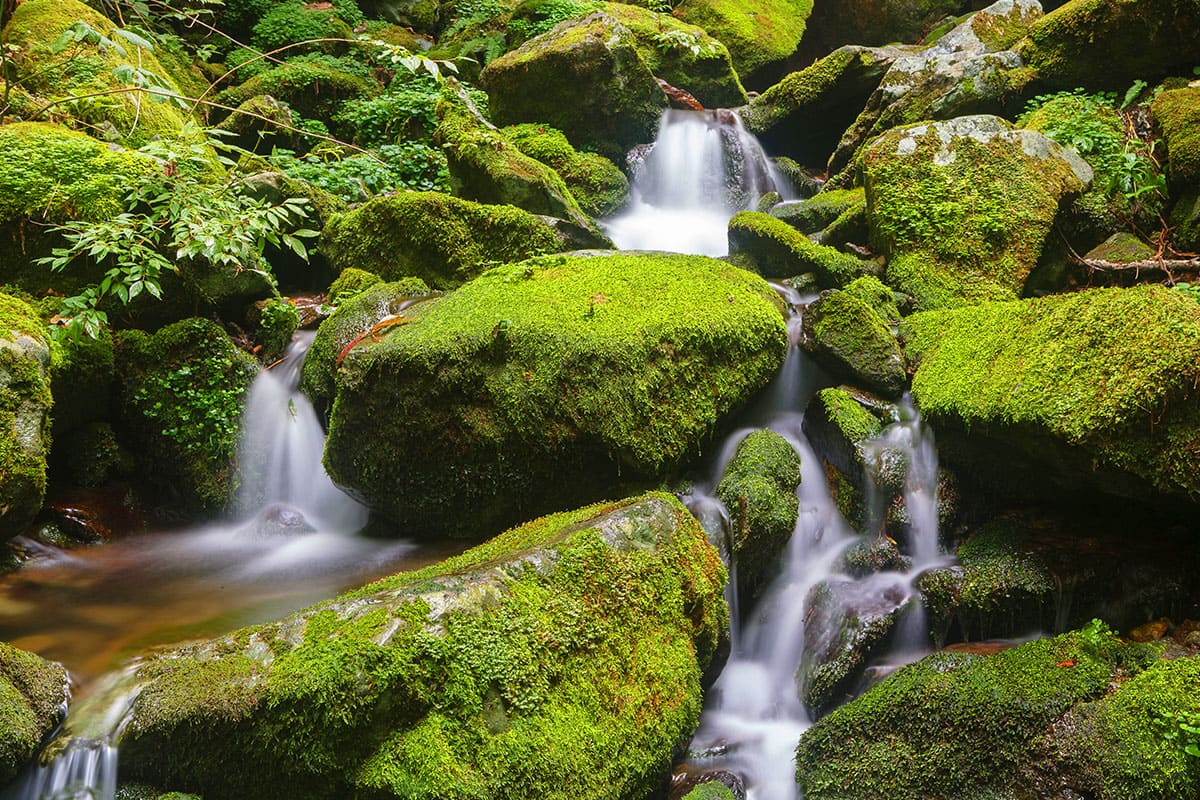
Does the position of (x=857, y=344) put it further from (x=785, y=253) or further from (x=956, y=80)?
(x=956, y=80)

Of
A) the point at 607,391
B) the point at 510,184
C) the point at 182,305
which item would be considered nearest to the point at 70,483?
the point at 182,305

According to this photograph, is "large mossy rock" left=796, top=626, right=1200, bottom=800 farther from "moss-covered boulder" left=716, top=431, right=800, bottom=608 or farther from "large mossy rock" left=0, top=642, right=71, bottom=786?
"large mossy rock" left=0, top=642, right=71, bottom=786

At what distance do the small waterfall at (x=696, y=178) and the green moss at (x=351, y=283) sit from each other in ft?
12.0

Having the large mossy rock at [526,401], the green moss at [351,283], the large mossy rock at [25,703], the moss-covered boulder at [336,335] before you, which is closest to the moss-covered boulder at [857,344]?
the large mossy rock at [526,401]

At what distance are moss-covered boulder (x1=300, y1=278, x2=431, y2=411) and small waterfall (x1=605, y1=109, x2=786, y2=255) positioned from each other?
4.33m

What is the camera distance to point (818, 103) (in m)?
11.0

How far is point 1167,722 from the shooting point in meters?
3.08

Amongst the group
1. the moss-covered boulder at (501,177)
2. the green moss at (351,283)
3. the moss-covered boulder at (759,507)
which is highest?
the moss-covered boulder at (501,177)

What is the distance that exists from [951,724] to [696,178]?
8484 mm

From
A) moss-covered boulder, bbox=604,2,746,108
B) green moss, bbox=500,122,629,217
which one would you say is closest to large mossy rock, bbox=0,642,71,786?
green moss, bbox=500,122,629,217

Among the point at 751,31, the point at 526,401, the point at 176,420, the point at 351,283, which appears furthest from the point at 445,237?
the point at 751,31

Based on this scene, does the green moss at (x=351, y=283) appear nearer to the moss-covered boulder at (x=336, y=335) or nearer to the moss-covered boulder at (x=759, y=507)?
the moss-covered boulder at (x=336, y=335)

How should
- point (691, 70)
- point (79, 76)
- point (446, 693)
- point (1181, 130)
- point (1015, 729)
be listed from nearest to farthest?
point (446, 693)
point (1015, 729)
point (1181, 130)
point (79, 76)
point (691, 70)

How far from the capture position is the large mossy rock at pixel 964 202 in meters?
6.87
